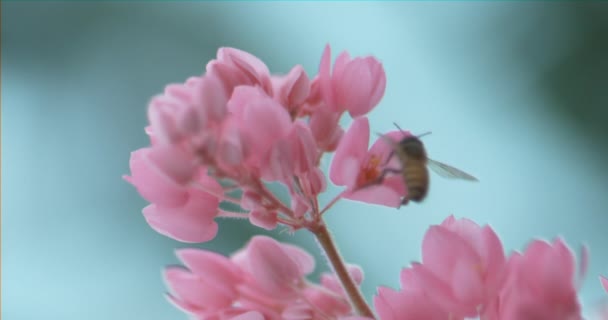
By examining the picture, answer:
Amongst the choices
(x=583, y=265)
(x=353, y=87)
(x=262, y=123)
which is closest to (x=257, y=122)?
(x=262, y=123)

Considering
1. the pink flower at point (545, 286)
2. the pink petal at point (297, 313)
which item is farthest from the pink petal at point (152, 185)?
the pink flower at point (545, 286)

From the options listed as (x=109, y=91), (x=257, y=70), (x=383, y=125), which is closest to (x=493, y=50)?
(x=383, y=125)

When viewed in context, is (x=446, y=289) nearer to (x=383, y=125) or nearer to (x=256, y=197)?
(x=256, y=197)

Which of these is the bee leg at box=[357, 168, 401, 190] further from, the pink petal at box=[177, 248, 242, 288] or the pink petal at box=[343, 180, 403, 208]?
the pink petal at box=[177, 248, 242, 288]

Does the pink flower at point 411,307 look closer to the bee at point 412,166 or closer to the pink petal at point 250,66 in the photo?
the bee at point 412,166

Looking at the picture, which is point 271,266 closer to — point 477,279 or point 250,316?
point 250,316

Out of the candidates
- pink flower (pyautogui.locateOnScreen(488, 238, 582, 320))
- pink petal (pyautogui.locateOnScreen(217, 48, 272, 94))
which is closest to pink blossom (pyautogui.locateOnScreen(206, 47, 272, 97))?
pink petal (pyautogui.locateOnScreen(217, 48, 272, 94))
